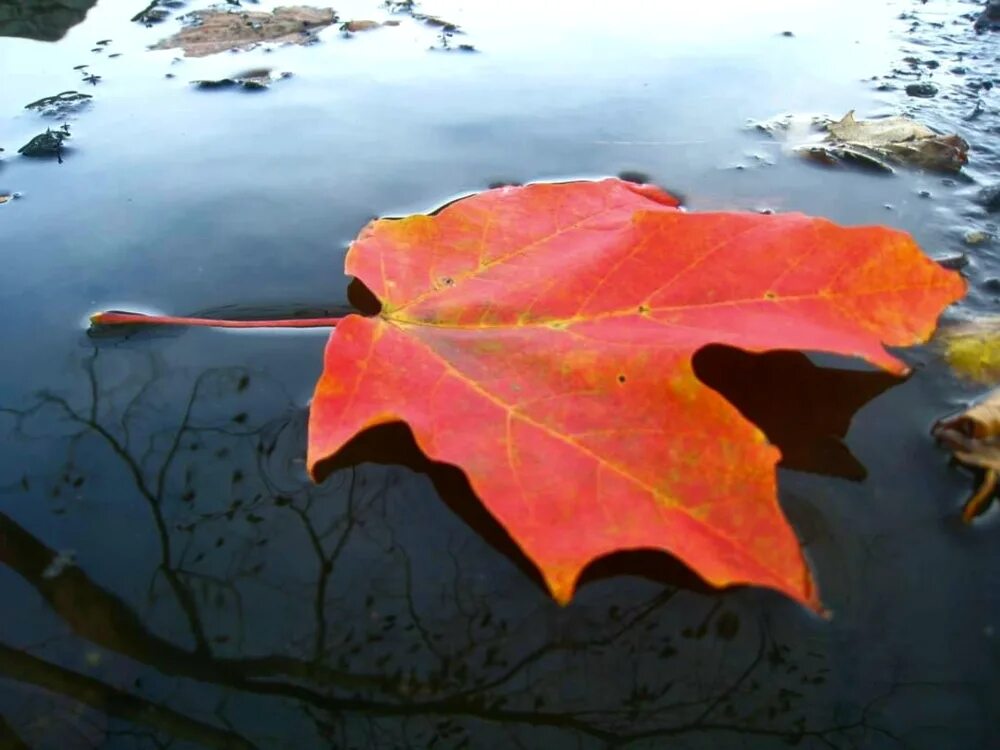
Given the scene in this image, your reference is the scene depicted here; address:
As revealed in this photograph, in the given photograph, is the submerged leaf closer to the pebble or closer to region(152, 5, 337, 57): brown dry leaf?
the pebble

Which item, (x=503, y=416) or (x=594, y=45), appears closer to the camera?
(x=503, y=416)

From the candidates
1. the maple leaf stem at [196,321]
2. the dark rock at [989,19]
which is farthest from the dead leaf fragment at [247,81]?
the dark rock at [989,19]

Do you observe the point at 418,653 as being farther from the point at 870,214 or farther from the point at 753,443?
the point at 870,214

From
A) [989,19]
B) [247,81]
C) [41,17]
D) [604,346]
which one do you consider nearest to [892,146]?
[604,346]

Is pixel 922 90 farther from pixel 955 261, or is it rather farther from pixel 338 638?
pixel 338 638

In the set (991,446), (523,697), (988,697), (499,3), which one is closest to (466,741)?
(523,697)

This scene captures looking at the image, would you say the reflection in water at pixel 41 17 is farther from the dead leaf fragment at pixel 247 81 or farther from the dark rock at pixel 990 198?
the dark rock at pixel 990 198

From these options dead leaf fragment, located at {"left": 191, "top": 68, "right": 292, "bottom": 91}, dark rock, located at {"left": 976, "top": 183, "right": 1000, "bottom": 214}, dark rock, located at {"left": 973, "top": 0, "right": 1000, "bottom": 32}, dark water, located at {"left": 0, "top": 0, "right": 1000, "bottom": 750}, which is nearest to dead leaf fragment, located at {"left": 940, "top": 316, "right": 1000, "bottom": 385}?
dark water, located at {"left": 0, "top": 0, "right": 1000, "bottom": 750}
